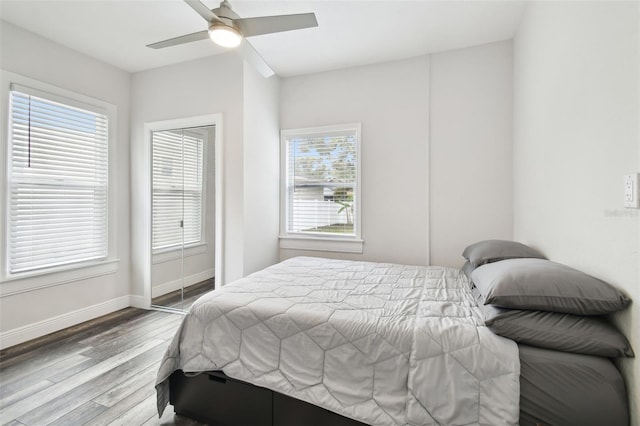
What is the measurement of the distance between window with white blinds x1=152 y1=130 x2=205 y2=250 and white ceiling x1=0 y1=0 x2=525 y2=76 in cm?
89

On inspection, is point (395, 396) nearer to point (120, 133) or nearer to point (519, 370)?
point (519, 370)

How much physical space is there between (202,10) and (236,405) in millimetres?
2275

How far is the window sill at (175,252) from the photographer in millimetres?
3398

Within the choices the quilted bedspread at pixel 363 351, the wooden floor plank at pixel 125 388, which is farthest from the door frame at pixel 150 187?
the quilted bedspread at pixel 363 351

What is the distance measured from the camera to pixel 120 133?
3586mm

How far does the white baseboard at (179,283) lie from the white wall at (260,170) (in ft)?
1.62

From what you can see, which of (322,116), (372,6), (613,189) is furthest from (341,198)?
(613,189)

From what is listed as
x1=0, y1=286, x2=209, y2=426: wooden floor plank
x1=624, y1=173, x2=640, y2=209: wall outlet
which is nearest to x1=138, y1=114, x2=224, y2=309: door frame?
x1=0, y1=286, x2=209, y2=426: wooden floor plank

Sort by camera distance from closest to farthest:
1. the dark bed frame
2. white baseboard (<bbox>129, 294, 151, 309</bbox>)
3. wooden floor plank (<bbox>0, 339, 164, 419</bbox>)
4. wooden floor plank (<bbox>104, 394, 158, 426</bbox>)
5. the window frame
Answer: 1. the dark bed frame
2. wooden floor plank (<bbox>104, 394, 158, 426</bbox>)
3. wooden floor plank (<bbox>0, 339, 164, 419</bbox>)
4. the window frame
5. white baseboard (<bbox>129, 294, 151, 309</bbox>)

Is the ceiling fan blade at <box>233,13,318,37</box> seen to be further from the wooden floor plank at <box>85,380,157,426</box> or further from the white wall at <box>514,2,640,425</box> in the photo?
the wooden floor plank at <box>85,380,157,426</box>

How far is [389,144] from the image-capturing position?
3.35 meters

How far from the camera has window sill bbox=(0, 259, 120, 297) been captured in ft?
8.68

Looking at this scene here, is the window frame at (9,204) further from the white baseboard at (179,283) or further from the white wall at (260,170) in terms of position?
the white wall at (260,170)

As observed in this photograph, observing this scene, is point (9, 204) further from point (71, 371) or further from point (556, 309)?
point (556, 309)
